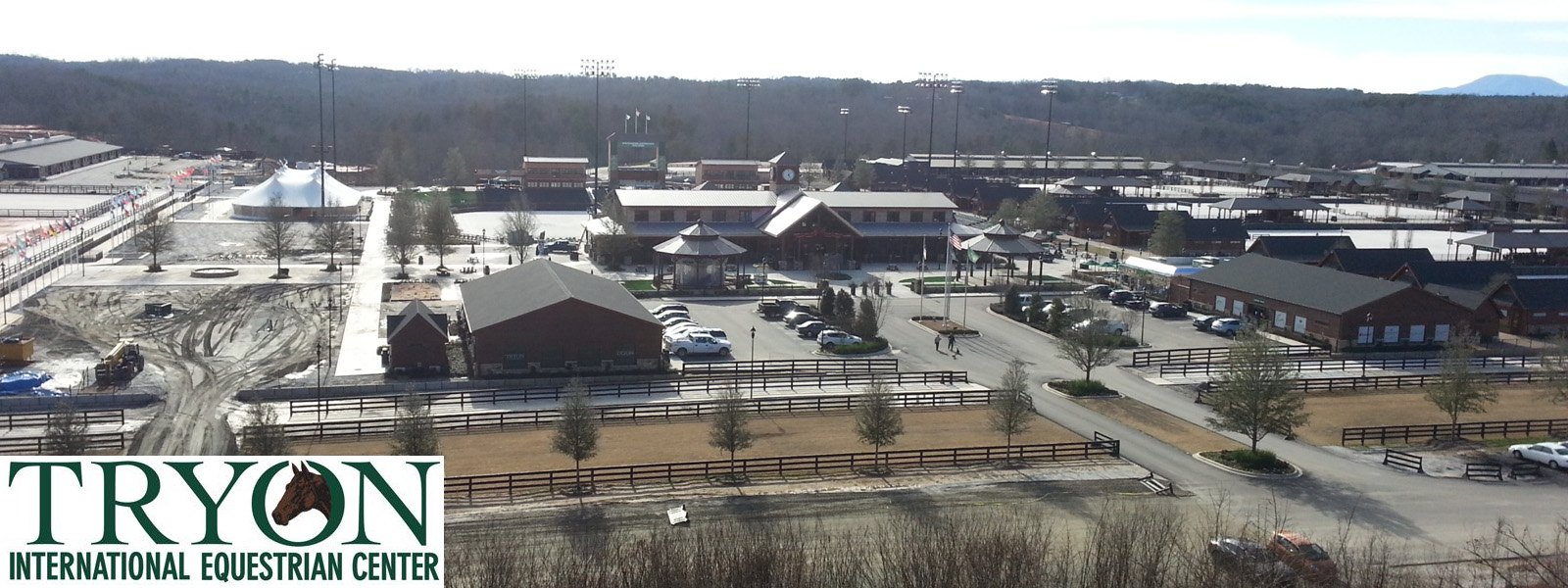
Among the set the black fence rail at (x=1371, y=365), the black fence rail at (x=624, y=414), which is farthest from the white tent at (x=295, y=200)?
the black fence rail at (x=1371, y=365)

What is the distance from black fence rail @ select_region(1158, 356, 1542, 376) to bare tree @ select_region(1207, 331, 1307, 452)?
8.65m

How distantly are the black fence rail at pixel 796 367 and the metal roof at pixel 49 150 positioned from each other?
87318 mm

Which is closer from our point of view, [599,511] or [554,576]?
[554,576]

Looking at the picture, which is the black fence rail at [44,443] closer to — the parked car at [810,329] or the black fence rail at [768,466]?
the black fence rail at [768,466]

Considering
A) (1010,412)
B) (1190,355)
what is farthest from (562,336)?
(1190,355)

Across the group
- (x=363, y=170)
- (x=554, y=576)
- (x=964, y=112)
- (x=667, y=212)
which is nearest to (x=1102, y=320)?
(x=554, y=576)

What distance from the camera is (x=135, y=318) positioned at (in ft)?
141

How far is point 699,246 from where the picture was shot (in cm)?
5288

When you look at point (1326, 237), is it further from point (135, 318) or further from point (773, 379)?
point (135, 318)

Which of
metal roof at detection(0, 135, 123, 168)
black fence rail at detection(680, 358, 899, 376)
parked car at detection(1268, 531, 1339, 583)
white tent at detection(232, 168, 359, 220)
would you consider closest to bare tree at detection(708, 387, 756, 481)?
black fence rail at detection(680, 358, 899, 376)

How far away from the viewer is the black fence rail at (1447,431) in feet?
100

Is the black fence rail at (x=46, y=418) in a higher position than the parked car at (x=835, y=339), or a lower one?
lower

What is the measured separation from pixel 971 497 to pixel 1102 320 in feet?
51.3

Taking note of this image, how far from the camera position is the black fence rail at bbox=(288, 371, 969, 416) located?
3231 centimetres
